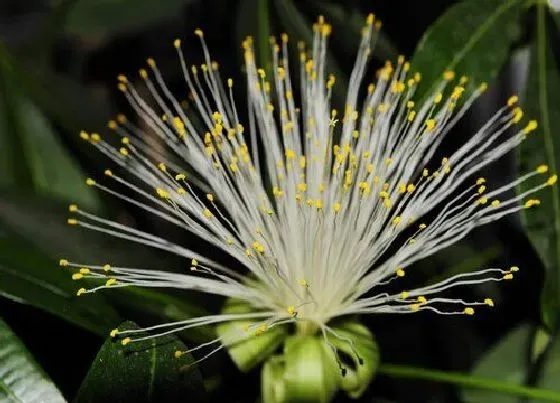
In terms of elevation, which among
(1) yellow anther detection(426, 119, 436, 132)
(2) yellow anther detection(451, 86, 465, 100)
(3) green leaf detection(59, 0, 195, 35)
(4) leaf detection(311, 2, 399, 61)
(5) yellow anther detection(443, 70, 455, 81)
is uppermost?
(3) green leaf detection(59, 0, 195, 35)

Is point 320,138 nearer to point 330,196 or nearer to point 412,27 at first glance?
point 330,196

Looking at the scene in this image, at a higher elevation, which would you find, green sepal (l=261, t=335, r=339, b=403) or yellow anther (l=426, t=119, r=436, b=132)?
yellow anther (l=426, t=119, r=436, b=132)

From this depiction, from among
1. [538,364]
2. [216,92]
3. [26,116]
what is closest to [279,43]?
[216,92]

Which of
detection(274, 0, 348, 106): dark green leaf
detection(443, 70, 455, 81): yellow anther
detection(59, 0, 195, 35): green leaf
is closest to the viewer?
detection(443, 70, 455, 81): yellow anther

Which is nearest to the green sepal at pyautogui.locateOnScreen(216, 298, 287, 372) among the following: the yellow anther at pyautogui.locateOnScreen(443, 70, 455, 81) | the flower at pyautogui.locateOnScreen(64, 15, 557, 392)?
the flower at pyautogui.locateOnScreen(64, 15, 557, 392)

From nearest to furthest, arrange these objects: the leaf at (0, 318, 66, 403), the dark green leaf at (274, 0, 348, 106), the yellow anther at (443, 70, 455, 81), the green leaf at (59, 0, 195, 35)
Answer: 1. the leaf at (0, 318, 66, 403)
2. the yellow anther at (443, 70, 455, 81)
3. the dark green leaf at (274, 0, 348, 106)
4. the green leaf at (59, 0, 195, 35)

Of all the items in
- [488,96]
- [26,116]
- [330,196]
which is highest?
[488,96]

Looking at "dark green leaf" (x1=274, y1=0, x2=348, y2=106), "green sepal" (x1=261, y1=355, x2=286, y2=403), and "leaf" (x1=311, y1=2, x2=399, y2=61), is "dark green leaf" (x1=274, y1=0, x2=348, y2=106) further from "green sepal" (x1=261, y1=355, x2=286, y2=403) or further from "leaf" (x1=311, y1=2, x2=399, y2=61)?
"green sepal" (x1=261, y1=355, x2=286, y2=403)

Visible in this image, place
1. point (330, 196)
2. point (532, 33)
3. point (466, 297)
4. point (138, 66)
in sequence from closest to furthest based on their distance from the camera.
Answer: point (330, 196), point (532, 33), point (466, 297), point (138, 66)
